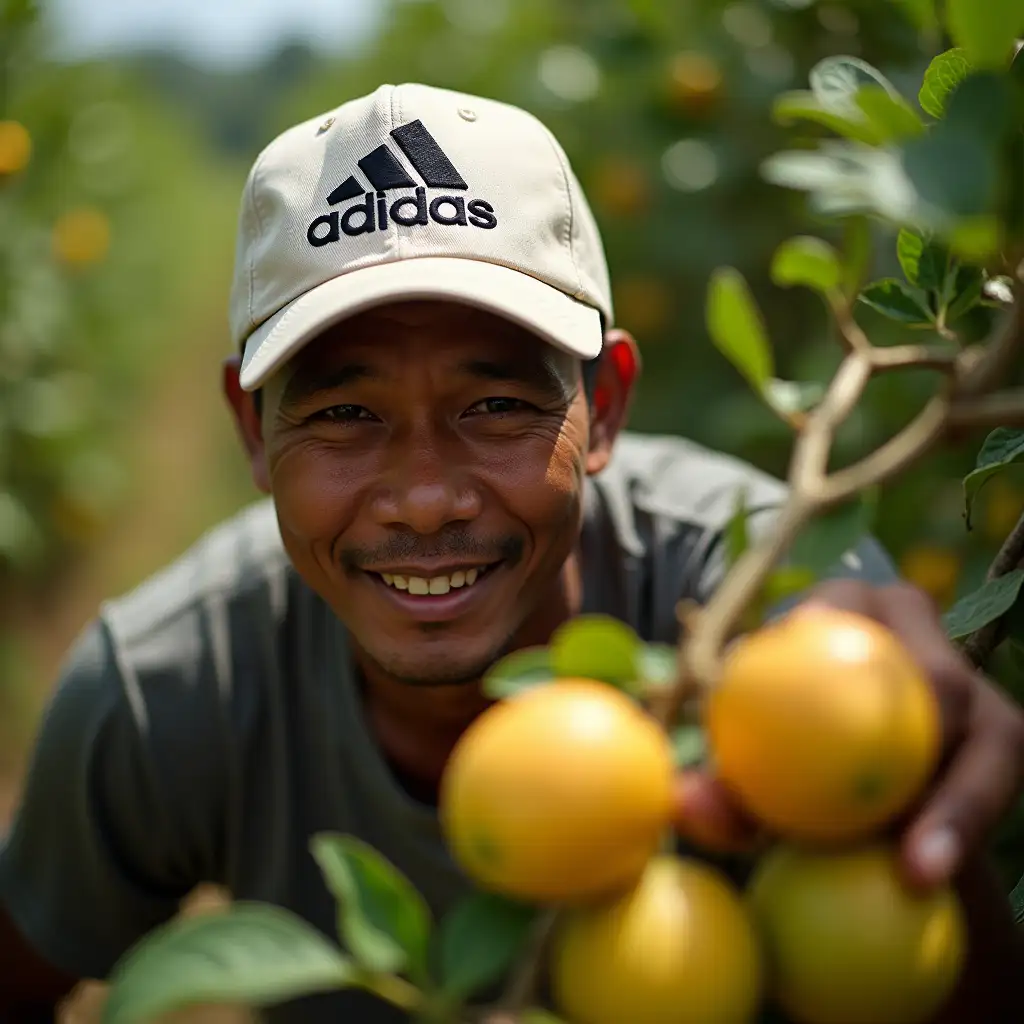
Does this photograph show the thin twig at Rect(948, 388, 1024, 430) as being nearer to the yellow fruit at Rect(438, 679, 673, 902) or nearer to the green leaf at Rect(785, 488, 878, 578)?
the green leaf at Rect(785, 488, 878, 578)

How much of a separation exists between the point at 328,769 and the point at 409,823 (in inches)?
5.3

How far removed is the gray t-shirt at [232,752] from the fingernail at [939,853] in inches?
35.1

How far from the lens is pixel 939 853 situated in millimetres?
694

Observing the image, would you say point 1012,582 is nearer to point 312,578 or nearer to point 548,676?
point 548,676

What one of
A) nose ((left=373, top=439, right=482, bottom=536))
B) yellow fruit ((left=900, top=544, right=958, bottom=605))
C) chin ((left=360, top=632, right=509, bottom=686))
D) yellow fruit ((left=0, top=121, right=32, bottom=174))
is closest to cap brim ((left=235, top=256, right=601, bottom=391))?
nose ((left=373, top=439, right=482, bottom=536))

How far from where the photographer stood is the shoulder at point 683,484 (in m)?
1.70

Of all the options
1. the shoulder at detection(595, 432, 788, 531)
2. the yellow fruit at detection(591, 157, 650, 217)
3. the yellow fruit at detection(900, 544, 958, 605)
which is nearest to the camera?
the shoulder at detection(595, 432, 788, 531)

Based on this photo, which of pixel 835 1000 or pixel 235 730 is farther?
pixel 235 730

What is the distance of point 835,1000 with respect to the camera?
2.27ft

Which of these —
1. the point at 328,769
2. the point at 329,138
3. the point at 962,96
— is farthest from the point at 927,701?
the point at 328,769

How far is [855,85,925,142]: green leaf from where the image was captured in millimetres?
830

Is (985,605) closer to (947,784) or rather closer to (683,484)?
(947,784)

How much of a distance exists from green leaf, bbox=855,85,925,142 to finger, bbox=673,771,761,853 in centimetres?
41

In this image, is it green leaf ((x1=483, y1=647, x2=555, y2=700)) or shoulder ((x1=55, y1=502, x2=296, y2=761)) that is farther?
shoulder ((x1=55, y1=502, x2=296, y2=761))
